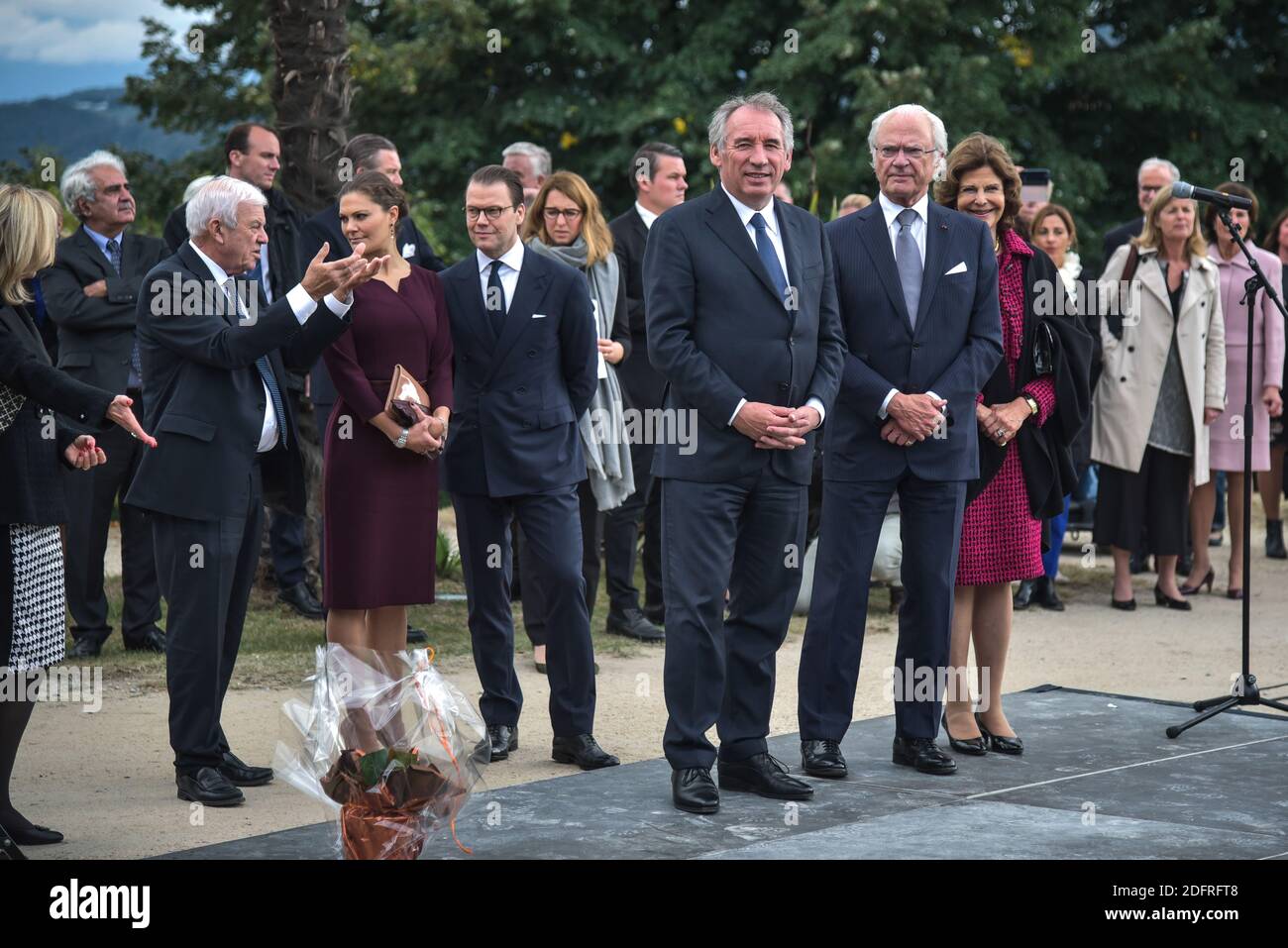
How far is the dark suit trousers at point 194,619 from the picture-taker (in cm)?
585

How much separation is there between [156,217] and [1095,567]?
1160 cm

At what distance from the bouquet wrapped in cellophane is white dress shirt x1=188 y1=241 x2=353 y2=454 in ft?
4.87

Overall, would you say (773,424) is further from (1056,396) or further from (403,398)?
(1056,396)

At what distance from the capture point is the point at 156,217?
19297 millimetres

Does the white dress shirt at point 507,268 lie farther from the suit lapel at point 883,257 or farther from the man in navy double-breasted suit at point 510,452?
the suit lapel at point 883,257

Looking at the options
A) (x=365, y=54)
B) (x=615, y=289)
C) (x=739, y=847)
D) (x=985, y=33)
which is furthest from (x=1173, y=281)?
(x=365, y=54)

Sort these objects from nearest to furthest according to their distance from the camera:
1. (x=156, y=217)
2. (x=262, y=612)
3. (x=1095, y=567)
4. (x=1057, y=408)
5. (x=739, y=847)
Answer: (x=739, y=847)
(x=1057, y=408)
(x=262, y=612)
(x=1095, y=567)
(x=156, y=217)

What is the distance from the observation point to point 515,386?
21.5 feet

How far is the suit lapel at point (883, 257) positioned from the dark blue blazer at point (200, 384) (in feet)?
5.98

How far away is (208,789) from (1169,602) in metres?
6.47

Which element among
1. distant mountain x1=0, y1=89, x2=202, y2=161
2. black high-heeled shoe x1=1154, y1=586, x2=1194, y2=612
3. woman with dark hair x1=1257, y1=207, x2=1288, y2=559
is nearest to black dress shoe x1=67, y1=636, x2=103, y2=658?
black high-heeled shoe x1=1154, y1=586, x2=1194, y2=612

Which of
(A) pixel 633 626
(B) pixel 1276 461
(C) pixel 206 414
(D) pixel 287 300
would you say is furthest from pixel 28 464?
(B) pixel 1276 461
